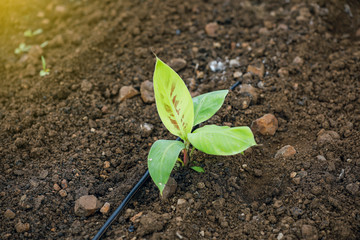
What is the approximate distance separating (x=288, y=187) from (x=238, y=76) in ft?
3.05

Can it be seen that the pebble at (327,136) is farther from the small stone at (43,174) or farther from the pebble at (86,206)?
the small stone at (43,174)

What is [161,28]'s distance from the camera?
9.14ft

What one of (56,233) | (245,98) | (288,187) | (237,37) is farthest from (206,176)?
(237,37)

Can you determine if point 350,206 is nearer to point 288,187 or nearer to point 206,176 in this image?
point 288,187

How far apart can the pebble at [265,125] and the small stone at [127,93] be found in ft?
2.72

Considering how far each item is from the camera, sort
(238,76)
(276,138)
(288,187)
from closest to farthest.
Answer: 1. (288,187)
2. (276,138)
3. (238,76)

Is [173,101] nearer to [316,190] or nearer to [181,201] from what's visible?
[181,201]

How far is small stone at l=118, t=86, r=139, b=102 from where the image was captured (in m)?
2.28

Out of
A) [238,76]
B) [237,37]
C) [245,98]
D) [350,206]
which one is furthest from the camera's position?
[237,37]

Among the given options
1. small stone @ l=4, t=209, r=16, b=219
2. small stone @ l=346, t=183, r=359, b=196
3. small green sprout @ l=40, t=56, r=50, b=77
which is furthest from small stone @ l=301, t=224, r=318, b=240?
small green sprout @ l=40, t=56, r=50, b=77

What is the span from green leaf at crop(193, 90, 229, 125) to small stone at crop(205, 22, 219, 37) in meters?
1.13

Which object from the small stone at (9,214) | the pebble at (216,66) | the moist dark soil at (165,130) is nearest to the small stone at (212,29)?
A: the moist dark soil at (165,130)

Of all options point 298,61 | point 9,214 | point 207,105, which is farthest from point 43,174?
point 298,61

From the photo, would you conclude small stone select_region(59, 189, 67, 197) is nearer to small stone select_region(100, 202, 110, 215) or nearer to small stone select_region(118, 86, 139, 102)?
small stone select_region(100, 202, 110, 215)
